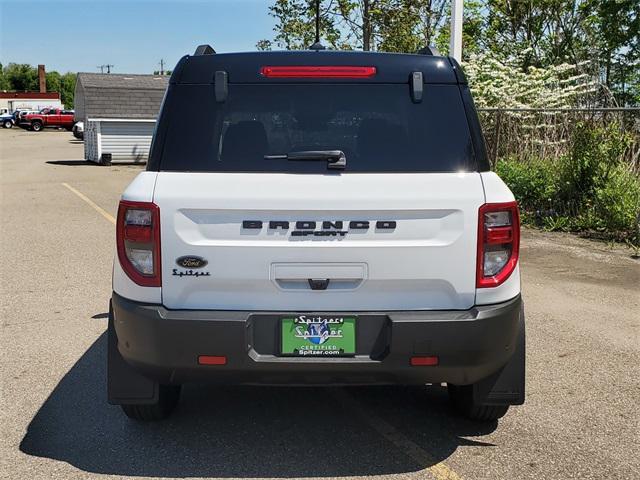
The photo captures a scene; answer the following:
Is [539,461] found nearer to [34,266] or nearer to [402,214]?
[402,214]

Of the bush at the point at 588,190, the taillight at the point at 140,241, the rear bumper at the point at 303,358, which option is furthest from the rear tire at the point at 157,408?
the bush at the point at 588,190

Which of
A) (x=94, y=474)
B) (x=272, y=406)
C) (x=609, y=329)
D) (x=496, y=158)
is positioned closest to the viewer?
(x=94, y=474)

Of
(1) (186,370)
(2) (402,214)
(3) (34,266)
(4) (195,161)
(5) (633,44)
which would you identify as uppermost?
(5) (633,44)

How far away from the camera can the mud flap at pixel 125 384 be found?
3793 millimetres

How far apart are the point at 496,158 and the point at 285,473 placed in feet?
38.1

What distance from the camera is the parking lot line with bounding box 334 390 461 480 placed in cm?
362

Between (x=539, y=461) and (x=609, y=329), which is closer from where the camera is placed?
(x=539, y=461)

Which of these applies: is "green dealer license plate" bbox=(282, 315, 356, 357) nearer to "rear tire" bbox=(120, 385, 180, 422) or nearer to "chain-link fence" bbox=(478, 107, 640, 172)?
"rear tire" bbox=(120, 385, 180, 422)

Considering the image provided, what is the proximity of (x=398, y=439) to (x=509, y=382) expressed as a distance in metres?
0.67

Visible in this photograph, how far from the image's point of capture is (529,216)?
12500mm

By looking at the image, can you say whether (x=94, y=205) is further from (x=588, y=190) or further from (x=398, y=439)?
(x=398, y=439)

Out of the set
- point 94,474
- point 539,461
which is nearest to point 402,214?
point 539,461

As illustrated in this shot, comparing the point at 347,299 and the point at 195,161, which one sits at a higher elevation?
the point at 195,161

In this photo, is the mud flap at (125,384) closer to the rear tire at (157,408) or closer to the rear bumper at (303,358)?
the rear tire at (157,408)
